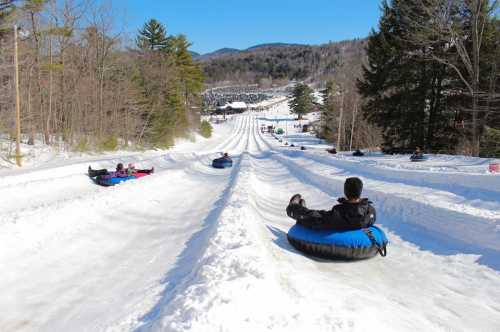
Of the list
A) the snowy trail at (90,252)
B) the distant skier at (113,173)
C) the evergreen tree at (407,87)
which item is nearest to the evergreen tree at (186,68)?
the evergreen tree at (407,87)

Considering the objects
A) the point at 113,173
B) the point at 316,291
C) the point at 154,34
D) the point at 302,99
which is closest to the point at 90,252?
the point at 316,291

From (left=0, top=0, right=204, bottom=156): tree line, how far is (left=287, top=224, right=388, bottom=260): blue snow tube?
1721cm

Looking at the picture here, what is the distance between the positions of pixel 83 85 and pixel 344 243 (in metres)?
26.5

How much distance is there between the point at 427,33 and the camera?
71.8ft

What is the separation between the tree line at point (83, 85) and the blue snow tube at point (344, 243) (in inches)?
678

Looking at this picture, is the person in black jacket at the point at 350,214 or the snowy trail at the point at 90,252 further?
the person in black jacket at the point at 350,214

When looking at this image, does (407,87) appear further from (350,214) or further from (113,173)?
(350,214)

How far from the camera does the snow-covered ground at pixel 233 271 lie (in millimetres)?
3217

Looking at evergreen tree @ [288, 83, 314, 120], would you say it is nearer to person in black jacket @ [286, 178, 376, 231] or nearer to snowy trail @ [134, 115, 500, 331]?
snowy trail @ [134, 115, 500, 331]

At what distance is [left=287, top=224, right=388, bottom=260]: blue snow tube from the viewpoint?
503cm

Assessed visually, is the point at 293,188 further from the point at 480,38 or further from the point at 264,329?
the point at 480,38

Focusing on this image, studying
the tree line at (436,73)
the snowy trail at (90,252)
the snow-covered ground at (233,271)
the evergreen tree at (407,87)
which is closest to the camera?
the snow-covered ground at (233,271)

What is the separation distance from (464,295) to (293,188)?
28.6 ft

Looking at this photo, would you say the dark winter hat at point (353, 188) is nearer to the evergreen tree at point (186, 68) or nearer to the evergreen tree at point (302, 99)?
the evergreen tree at point (186, 68)
